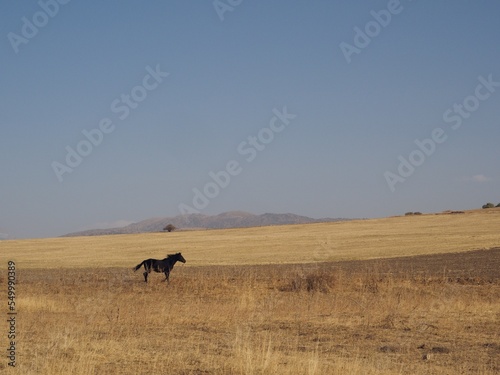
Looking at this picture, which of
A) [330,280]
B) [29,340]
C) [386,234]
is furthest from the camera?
[386,234]

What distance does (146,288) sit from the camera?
25.6m

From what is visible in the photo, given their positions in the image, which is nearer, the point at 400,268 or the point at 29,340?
the point at 29,340

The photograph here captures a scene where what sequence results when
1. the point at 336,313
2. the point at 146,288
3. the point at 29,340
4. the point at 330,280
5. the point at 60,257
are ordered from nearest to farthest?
the point at 29,340 < the point at 336,313 < the point at 330,280 < the point at 146,288 < the point at 60,257

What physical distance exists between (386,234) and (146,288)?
142 feet

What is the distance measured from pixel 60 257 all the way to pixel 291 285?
35261mm

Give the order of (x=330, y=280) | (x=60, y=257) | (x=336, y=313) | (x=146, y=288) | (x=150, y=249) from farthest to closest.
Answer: (x=150, y=249) < (x=60, y=257) < (x=146, y=288) < (x=330, y=280) < (x=336, y=313)

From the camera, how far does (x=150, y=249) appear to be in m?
60.8

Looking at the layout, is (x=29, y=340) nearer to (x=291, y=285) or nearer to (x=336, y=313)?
(x=336, y=313)

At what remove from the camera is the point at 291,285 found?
24844 mm

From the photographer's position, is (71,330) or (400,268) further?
(400,268)

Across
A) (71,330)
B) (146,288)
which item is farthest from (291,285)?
(71,330)

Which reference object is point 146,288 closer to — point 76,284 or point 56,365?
point 76,284

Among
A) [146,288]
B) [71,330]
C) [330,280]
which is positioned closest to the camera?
[71,330]

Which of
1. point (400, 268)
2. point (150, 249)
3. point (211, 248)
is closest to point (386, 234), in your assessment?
point (211, 248)
